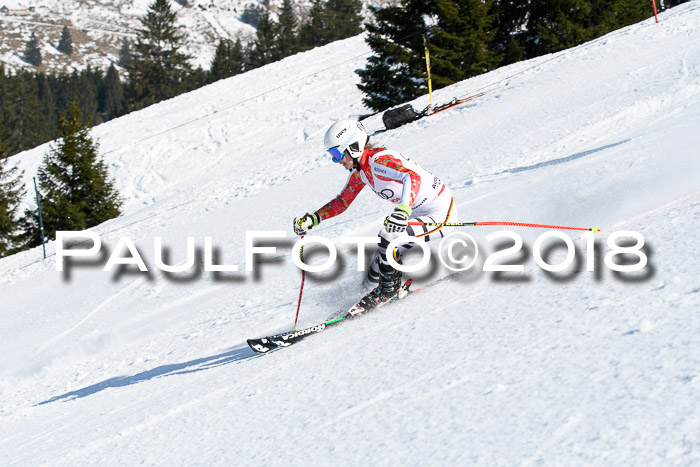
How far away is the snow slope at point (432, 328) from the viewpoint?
8.91ft

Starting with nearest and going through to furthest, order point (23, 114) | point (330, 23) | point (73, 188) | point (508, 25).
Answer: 1. point (73, 188)
2. point (508, 25)
3. point (330, 23)
4. point (23, 114)

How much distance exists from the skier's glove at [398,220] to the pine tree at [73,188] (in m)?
21.8

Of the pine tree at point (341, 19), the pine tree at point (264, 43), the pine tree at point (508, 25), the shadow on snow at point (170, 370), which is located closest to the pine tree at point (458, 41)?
the pine tree at point (508, 25)

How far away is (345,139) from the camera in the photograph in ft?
16.5

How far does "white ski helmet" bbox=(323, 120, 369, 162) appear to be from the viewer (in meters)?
5.03

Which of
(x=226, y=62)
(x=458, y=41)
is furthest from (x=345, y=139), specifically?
(x=226, y=62)

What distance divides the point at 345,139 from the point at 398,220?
0.90 meters

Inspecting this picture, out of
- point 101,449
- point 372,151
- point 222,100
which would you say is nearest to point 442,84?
point 222,100

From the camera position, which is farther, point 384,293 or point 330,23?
point 330,23

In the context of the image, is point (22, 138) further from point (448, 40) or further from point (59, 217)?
point (448, 40)

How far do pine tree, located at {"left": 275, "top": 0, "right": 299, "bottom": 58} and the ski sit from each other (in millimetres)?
62653

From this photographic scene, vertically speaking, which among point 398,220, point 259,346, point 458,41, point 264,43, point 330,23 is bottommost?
point 259,346

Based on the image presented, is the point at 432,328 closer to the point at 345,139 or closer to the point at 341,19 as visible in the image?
the point at 345,139

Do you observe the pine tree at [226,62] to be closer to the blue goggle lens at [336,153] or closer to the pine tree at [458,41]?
the pine tree at [458,41]
